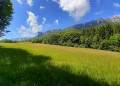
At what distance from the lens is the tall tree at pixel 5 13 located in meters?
9.56

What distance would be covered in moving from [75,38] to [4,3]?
174ft

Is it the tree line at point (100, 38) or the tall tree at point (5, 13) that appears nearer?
the tall tree at point (5, 13)

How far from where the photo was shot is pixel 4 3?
31.4ft

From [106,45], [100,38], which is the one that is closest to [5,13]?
[106,45]

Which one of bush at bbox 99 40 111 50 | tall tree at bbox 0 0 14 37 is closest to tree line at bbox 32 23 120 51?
bush at bbox 99 40 111 50

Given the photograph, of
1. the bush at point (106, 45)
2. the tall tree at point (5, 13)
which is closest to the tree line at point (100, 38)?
the bush at point (106, 45)

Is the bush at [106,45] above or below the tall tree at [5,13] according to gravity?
below

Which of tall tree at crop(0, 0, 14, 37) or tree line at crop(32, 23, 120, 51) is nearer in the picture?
tall tree at crop(0, 0, 14, 37)

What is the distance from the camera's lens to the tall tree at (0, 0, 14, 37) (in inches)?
376

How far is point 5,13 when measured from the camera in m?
10.1

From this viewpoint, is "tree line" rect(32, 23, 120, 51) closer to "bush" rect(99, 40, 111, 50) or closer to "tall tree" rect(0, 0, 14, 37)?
"bush" rect(99, 40, 111, 50)

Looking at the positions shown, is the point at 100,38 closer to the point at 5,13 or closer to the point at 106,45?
the point at 106,45

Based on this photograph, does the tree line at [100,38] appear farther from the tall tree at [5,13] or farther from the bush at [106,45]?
the tall tree at [5,13]

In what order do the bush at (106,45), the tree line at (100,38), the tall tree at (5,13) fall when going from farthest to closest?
the bush at (106,45) → the tree line at (100,38) → the tall tree at (5,13)
